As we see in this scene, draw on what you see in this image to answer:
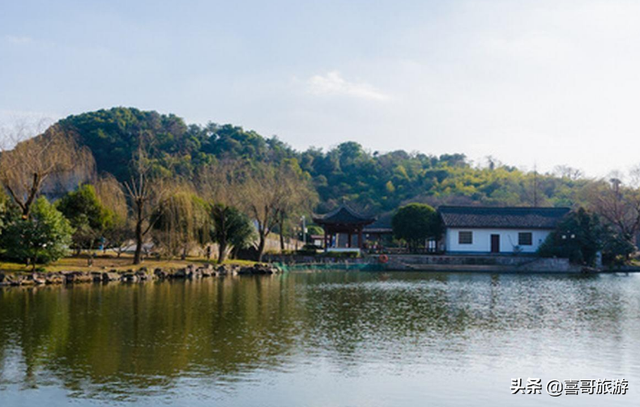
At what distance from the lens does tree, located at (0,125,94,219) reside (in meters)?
22.0

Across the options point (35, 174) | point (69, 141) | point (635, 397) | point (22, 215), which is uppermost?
point (69, 141)

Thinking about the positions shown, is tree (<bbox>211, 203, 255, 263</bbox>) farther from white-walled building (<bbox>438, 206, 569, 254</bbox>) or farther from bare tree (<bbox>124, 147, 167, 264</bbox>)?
white-walled building (<bbox>438, 206, 569, 254</bbox>)

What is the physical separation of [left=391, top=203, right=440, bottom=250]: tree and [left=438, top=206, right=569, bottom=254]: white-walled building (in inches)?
46.5

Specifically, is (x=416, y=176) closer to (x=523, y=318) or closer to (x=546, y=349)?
(x=523, y=318)

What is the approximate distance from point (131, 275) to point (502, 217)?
23656 millimetres

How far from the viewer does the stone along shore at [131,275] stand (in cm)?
2055

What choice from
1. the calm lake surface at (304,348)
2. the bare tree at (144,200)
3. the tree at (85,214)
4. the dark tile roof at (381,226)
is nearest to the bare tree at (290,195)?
the dark tile roof at (381,226)

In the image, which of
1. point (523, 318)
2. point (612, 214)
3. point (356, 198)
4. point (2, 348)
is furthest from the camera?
point (356, 198)

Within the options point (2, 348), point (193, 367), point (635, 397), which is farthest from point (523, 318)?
point (2, 348)

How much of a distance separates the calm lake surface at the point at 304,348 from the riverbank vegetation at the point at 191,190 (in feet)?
19.0

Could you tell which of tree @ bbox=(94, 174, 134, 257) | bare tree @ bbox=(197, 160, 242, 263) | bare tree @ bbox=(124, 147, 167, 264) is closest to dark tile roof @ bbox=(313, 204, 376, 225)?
bare tree @ bbox=(197, 160, 242, 263)

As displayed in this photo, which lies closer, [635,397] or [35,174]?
[635,397]

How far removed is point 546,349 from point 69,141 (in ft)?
67.8

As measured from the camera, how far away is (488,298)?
1886 cm
